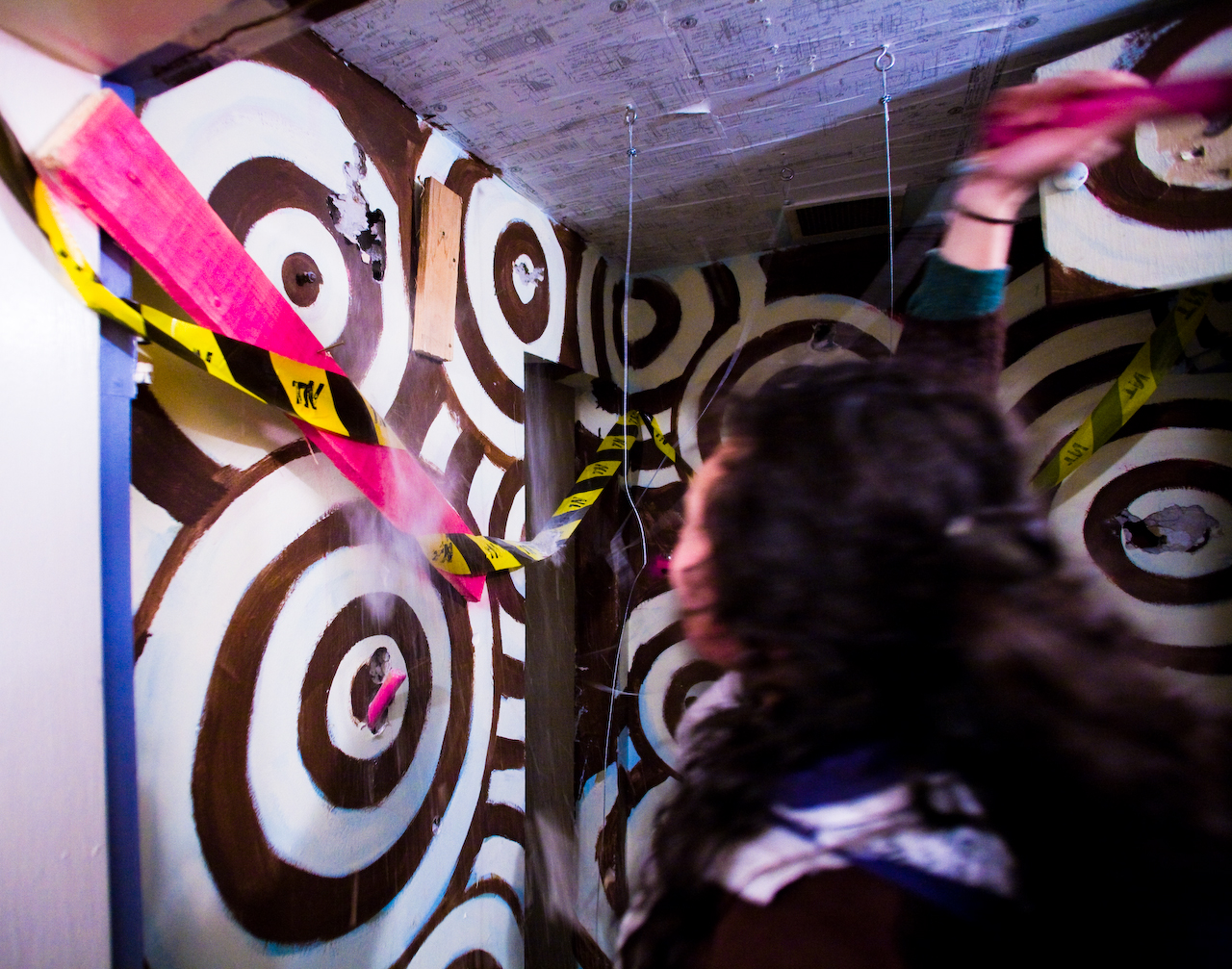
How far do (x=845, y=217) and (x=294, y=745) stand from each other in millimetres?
1667

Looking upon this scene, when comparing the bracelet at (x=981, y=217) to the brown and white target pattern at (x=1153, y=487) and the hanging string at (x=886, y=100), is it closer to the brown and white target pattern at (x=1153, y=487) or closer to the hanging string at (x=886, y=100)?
the hanging string at (x=886, y=100)

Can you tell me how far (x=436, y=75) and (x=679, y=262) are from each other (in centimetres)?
92

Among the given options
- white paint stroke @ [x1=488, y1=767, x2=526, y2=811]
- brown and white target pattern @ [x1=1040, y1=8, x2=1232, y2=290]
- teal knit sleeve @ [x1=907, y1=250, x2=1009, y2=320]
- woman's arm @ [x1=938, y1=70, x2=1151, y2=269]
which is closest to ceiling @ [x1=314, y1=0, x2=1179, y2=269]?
brown and white target pattern @ [x1=1040, y1=8, x2=1232, y2=290]

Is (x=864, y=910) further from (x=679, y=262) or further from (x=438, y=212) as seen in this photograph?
(x=679, y=262)

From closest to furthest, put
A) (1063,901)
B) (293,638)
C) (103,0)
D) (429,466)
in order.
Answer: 1. (1063,901)
2. (103,0)
3. (293,638)
4. (429,466)

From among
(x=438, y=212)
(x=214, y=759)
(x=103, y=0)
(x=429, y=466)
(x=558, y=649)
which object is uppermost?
(x=438, y=212)

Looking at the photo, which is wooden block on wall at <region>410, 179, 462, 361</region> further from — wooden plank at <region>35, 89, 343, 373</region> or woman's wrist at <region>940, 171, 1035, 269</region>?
woman's wrist at <region>940, 171, 1035, 269</region>

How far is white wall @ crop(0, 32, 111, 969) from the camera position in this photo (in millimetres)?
534

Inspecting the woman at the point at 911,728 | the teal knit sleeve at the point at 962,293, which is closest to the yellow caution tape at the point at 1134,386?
the teal knit sleeve at the point at 962,293

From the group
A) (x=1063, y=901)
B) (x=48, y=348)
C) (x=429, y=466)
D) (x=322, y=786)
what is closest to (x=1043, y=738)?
(x=1063, y=901)

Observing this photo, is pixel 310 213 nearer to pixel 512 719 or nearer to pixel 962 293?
pixel 962 293

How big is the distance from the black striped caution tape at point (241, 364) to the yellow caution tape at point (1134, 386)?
143 centimetres

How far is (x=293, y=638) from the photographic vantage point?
908 mm

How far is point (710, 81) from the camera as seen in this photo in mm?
1174
